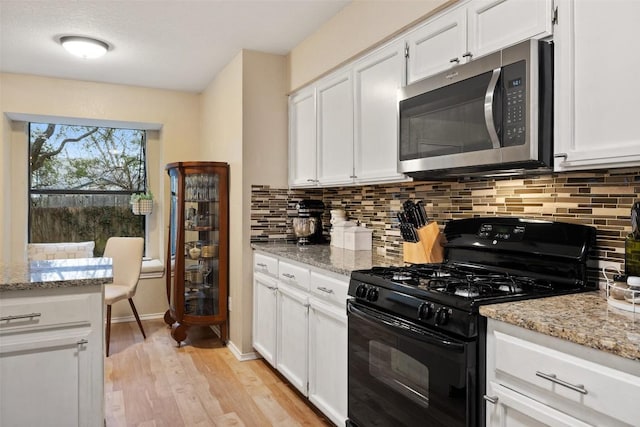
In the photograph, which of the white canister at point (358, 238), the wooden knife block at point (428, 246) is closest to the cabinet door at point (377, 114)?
the wooden knife block at point (428, 246)

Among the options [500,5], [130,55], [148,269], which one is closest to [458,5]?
[500,5]

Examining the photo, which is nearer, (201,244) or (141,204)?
(201,244)

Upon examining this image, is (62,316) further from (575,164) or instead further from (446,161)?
(575,164)

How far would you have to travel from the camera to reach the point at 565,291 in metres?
1.60

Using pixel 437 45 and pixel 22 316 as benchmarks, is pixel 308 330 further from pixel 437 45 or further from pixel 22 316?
pixel 437 45

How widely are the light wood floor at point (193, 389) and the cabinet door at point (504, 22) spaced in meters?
2.08

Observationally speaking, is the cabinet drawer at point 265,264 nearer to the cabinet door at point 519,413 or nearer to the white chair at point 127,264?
the white chair at point 127,264

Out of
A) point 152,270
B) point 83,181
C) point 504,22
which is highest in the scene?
point 504,22

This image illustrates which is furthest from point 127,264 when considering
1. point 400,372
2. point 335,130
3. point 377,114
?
point 400,372

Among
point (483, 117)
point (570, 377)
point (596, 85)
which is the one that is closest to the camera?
point (570, 377)

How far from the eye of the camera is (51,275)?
198cm

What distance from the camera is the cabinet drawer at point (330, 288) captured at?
223 cm

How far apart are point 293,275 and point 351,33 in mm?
1543

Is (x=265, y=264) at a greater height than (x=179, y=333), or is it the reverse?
(x=265, y=264)
